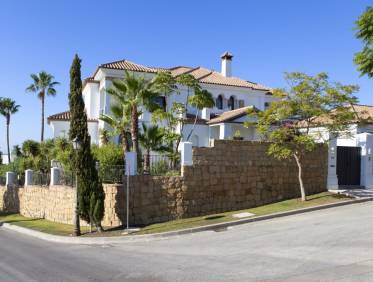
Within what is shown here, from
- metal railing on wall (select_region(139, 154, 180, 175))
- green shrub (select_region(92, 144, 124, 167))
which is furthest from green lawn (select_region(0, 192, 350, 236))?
green shrub (select_region(92, 144, 124, 167))

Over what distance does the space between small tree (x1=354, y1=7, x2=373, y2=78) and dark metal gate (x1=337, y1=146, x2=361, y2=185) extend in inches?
369

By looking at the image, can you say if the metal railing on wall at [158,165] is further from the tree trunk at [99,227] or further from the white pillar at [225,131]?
the white pillar at [225,131]

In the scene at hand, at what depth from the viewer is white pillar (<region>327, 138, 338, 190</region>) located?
21000mm

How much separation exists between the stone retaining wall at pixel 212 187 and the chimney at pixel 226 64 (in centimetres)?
2154

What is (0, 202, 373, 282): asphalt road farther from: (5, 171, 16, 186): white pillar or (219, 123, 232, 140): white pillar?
(219, 123, 232, 140): white pillar

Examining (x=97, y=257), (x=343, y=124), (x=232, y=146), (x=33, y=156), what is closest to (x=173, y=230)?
(x=97, y=257)

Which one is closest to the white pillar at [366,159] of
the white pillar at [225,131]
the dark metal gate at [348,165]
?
the dark metal gate at [348,165]

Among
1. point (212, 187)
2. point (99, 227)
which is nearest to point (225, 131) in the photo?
point (212, 187)

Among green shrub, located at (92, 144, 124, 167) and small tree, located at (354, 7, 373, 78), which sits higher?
small tree, located at (354, 7, 373, 78)

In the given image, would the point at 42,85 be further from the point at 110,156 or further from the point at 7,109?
the point at 110,156

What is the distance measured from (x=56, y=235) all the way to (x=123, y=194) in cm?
284

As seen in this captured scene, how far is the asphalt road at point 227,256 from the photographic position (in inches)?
344

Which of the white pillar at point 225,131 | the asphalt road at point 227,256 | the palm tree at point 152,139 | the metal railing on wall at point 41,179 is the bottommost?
the asphalt road at point 227,256

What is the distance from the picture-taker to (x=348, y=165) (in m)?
21.7
